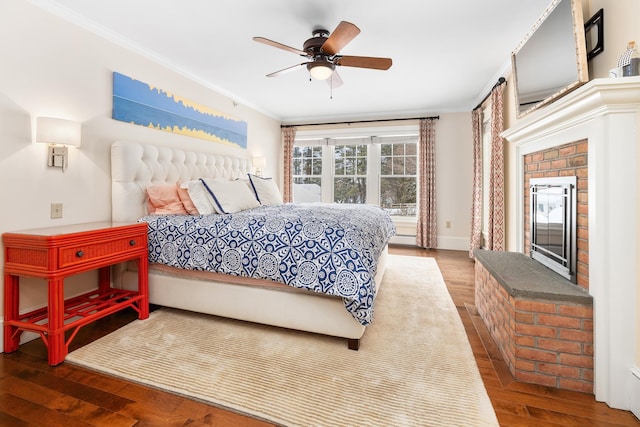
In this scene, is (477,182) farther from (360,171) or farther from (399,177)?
(360,171)

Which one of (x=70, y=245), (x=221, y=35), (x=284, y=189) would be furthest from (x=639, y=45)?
(x=284, y=189)

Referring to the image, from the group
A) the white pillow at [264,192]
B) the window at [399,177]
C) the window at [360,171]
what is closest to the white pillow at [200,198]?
the white pillow at [264,192]

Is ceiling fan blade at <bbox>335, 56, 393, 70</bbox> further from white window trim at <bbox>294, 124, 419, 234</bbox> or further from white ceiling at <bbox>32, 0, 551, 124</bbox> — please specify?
white window trim at <bbox>294, 124, 419, 234</bbox>

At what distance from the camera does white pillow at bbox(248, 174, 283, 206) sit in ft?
12.1

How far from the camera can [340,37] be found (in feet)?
7.27

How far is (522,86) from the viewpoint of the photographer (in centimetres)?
265

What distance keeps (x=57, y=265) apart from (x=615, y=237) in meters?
2.96

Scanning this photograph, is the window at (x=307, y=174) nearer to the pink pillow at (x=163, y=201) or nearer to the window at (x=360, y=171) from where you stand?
the window at (x=360, y=171)

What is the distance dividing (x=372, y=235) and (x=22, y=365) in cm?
237

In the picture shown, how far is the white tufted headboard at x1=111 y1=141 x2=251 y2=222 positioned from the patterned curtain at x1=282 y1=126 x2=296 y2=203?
7.84 feet

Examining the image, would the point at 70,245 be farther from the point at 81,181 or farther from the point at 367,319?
the point at 367,319

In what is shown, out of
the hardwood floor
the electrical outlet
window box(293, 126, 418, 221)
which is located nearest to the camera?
the hardwood floor

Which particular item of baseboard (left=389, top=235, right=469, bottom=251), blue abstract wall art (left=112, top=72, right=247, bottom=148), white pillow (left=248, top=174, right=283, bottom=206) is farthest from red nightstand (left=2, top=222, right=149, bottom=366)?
baseboard (left=389, top=235, right=469, bottom=251)

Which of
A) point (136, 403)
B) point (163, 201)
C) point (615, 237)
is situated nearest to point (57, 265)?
point (136, 403)
